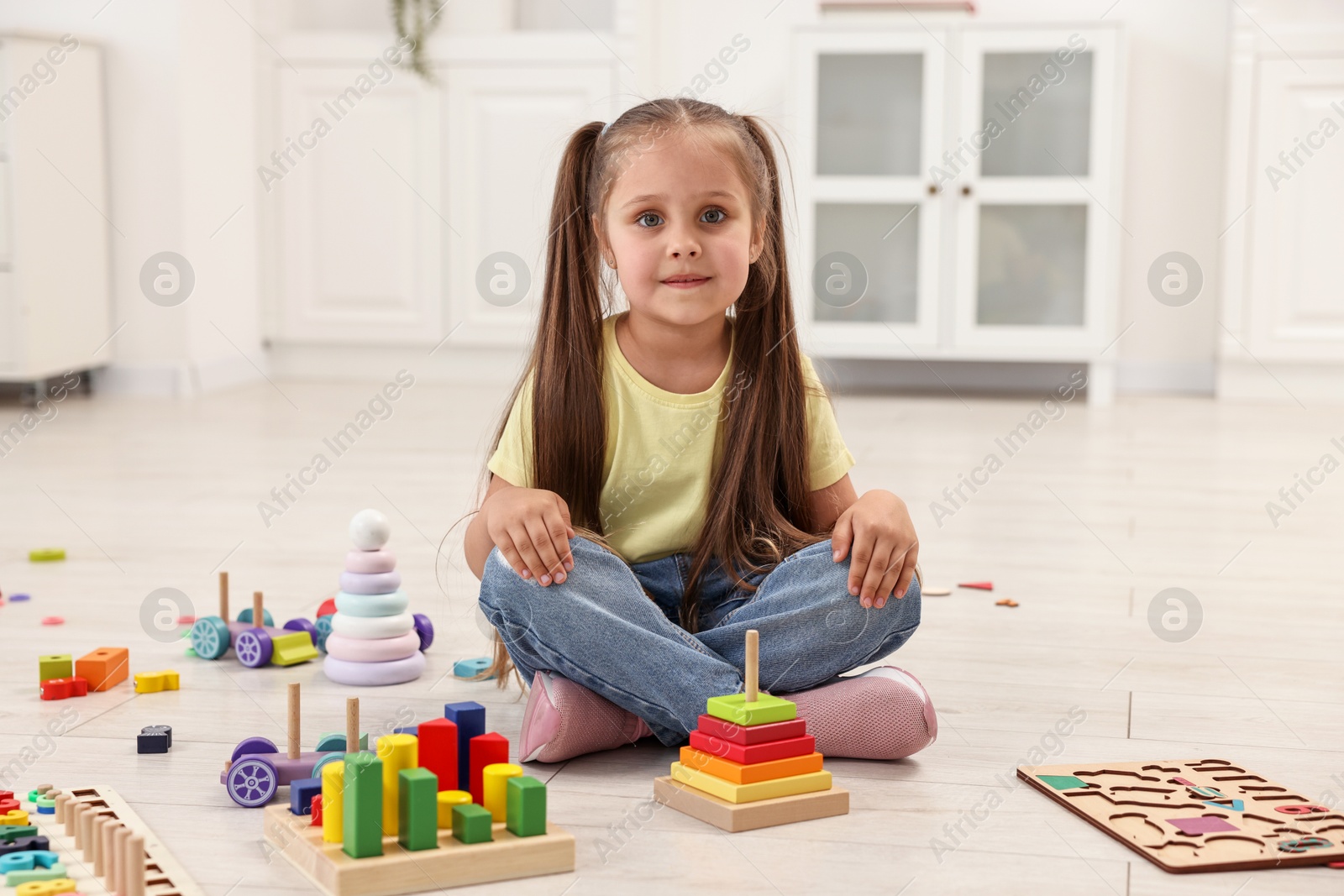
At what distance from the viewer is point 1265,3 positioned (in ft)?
10.6

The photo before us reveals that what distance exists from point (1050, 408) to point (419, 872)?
261 centimetres

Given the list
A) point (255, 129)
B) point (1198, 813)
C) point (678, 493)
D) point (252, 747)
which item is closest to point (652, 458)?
point (678, 493)

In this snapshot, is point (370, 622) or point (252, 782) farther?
point (370, 622)

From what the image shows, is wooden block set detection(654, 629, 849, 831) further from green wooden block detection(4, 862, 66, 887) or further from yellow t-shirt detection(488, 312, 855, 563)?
green wooden block detection(4, 862, 66, 887)

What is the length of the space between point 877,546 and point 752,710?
6.6 inches

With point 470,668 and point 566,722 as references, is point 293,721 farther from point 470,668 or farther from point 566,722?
point 470,668

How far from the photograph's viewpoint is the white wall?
3.21 metres

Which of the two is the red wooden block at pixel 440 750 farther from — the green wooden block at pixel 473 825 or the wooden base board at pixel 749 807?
the wooden base board at pixel 749 807

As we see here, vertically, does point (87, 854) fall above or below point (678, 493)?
below

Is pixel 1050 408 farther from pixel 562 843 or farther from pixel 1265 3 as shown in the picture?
pixel 562 843

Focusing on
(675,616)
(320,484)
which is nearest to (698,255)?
(675,616)

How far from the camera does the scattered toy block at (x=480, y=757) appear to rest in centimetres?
85

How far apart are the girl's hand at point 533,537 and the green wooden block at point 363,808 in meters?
0.23

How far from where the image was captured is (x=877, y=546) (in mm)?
996
